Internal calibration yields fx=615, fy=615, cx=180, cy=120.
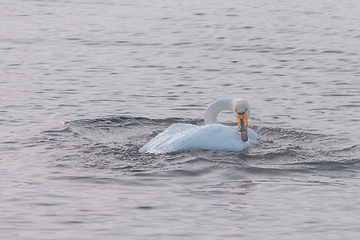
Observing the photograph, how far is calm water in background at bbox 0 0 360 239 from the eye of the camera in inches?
298

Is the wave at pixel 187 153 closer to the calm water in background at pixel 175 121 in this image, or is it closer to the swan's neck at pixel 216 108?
the calm water in background at pixel 175 121

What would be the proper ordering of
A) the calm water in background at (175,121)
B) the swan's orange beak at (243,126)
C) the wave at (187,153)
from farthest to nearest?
the swan's orange beak at (243,126) < the wave at (187,153) < the calm water in background at (175,121)

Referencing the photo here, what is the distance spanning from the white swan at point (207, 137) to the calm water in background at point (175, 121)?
0.16 meters

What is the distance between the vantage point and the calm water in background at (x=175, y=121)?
298 inches

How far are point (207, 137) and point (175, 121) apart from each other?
3.35m

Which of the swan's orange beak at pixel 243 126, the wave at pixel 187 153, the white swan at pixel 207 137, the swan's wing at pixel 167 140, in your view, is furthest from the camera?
the swan's orange beak at pixel 243 126

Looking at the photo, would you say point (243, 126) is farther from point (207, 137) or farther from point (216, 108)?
point (216, 108)

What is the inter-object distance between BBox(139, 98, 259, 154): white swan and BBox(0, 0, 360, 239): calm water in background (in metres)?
0.16

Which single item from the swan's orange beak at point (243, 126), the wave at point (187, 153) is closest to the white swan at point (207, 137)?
the swan's orange beak at point (243, 126)

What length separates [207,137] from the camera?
9.97 metres

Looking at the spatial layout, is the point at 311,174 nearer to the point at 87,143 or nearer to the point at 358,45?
the point at 87,143

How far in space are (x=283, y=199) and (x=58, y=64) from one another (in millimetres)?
11932

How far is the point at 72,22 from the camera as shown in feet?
84.9

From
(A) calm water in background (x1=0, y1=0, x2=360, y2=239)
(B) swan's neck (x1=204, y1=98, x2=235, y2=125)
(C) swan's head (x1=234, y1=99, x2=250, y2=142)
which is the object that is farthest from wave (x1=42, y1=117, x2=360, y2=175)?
(B) swan's neck (x1=204, y1=98, x2=235, y2=125)
